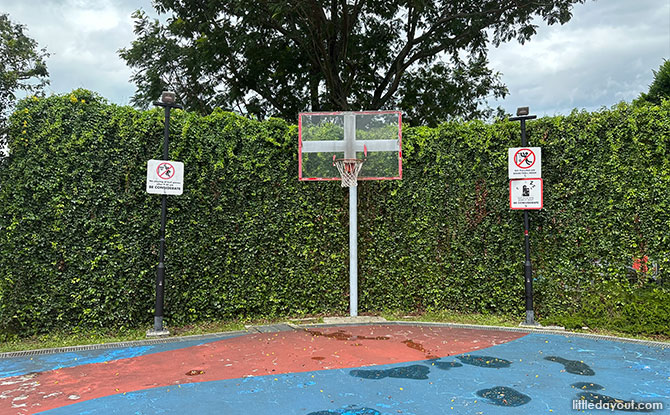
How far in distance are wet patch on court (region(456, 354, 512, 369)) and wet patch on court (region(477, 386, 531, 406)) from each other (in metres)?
0.77

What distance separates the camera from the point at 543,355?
18.8ft

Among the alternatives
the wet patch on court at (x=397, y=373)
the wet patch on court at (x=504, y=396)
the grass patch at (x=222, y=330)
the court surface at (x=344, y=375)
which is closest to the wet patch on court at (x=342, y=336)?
the court surface at (x=344, y=375)

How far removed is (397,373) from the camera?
5.03 metres

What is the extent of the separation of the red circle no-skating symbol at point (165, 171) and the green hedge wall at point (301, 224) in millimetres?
424

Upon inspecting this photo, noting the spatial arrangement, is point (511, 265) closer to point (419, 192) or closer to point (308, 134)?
point (419, 192)

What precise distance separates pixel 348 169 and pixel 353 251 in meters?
Answer: 1.49

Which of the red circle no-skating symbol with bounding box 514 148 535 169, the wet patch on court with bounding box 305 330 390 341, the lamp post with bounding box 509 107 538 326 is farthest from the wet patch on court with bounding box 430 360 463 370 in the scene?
the red circle no-skating symbol with bounding box 514 148 535 169

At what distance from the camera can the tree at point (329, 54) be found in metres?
13.1

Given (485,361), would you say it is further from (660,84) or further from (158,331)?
(660,84)

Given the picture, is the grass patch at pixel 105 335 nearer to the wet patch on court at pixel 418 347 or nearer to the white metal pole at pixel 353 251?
the white metal pole at pixel 353 251

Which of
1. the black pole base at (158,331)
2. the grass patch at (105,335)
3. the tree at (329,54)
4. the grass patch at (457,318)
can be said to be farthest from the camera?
the tree at (329,54)

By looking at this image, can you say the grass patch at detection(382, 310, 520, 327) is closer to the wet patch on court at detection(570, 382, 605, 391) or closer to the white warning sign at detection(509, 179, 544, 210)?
the white warning sign at detection(509, 179, 544, 210)

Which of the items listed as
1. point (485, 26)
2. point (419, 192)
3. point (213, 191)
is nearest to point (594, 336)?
point (419, 192)

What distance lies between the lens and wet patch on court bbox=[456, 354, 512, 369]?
530 cm
